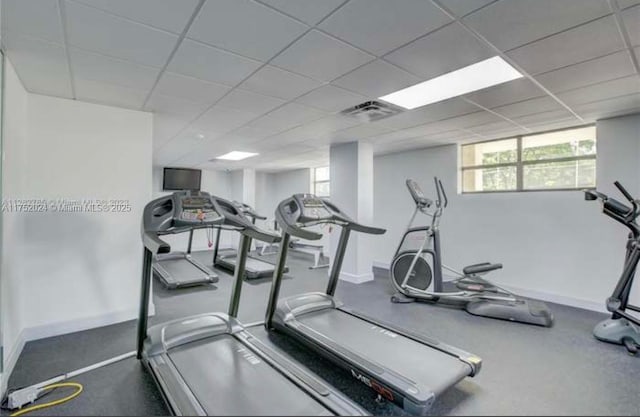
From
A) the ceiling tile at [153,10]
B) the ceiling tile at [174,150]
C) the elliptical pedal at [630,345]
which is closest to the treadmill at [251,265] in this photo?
the ceiling tile at [174,150]

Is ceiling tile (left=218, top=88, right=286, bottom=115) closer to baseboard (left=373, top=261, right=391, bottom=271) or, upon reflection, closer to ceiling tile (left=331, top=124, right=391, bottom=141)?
ceiling tile (left=331, top=124, right=391, bottom=141)

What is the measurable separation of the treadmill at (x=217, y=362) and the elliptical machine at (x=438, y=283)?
2.49 meters

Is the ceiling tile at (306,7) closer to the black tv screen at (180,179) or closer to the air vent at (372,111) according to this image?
the air vent at (372,111)

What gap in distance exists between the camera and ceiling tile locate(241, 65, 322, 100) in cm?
253

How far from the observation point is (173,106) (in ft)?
10.9

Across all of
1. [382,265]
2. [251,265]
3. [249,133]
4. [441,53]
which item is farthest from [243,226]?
[382,265]

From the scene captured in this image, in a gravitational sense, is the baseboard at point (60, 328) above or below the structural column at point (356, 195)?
below

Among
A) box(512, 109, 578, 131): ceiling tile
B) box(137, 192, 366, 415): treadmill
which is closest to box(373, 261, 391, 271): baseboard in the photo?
box(512, 109, 578, 131): ceiling tile

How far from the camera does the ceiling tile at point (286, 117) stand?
136 inches

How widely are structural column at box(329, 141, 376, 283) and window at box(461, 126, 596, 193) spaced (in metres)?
1.73

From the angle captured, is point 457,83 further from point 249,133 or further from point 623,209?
point 249,133

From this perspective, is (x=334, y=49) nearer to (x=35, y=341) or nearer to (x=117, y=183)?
(x=117, y=183)

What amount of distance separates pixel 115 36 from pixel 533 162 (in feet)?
17.2

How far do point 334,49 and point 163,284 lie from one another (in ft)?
14.9
